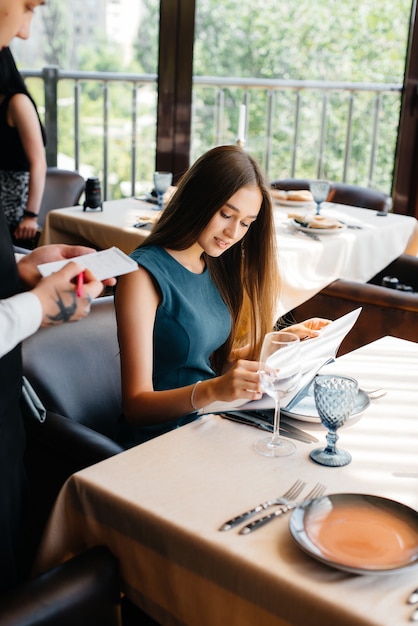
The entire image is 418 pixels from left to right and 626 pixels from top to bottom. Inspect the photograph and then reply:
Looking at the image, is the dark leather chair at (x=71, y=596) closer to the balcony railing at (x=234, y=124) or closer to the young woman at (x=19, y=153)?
the young woman at (x=19, y=153)

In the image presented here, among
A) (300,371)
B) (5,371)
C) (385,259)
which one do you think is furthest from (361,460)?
(385,259)

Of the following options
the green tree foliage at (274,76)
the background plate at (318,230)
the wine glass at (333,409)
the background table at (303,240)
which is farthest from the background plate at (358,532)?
the green tree foliage at (274,76)

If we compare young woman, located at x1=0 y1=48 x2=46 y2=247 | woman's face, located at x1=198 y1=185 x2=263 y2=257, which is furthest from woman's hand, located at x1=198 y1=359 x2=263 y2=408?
young woman, located at x1=0 y1=48 x2=46 y2=247

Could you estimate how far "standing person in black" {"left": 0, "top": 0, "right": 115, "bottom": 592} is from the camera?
43.4 inches

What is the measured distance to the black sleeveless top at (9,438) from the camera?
4.01 ft

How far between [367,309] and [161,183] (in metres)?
1.19

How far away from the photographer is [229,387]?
1.38 meters

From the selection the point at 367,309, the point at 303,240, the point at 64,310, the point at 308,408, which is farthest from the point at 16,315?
the point at 303,240

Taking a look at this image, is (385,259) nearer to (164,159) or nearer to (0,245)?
(164,159)

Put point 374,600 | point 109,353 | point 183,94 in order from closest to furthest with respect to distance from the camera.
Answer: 1. point 374,600
2. point 109,353
3. point 183,94

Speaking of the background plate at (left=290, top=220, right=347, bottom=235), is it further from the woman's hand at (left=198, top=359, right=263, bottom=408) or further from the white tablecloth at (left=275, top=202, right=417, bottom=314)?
the woman's hand at (left=198, top=359, right=263, bottom=408)

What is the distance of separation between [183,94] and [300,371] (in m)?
3.58

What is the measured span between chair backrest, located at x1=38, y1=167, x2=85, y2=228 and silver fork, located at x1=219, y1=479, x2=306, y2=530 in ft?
9.15

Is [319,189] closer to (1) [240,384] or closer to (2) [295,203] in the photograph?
(2) [295,203]
